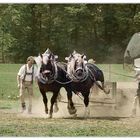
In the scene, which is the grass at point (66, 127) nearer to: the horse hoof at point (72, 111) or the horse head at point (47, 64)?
the horse hoof at point (72, 111)

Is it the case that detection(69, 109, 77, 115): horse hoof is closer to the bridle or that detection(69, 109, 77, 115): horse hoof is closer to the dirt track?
the dirt track

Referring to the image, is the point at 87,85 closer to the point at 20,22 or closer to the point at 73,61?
the point at 73,61

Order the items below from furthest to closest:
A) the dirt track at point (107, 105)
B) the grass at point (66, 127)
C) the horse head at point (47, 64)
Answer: the dirt track at point (107, 105) < the horse head at point (47, 64) < the grass at point (66, 127)

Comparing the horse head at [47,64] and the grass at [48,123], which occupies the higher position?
the horse head at [47,64]

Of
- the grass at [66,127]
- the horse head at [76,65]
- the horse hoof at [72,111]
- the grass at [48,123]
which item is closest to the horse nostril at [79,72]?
the horse head at [76,65]

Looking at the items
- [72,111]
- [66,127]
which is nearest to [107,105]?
[72,111]

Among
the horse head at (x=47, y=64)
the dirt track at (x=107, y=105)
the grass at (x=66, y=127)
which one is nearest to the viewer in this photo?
the grass at (x=66, y=127)

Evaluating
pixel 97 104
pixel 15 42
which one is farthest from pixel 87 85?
pixel 15 42

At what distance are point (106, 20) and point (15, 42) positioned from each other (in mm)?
1186

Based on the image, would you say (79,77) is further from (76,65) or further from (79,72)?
(76,65)

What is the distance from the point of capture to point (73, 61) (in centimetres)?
1007

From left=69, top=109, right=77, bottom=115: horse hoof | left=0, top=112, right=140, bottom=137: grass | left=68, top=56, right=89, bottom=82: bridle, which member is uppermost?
left=68, top=56, right=89, bottom=82: bridle

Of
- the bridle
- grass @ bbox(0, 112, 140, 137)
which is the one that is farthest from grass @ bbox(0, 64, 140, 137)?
the bridle

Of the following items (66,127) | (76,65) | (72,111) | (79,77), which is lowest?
(66,127)
